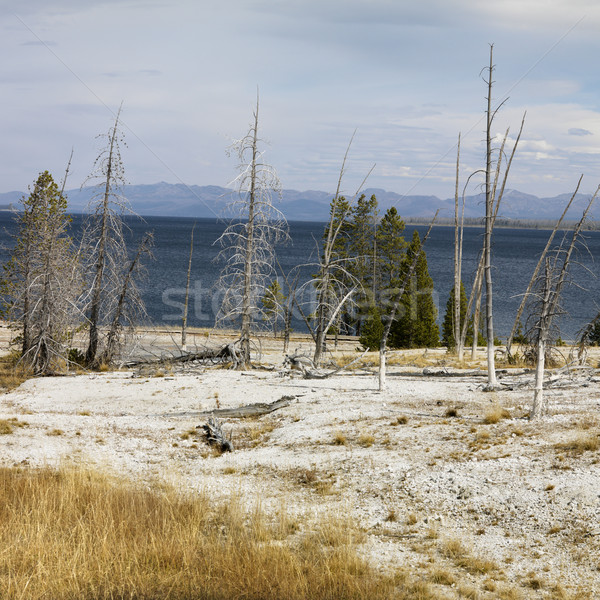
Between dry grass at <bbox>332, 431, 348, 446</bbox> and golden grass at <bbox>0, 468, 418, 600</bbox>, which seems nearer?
golden grass at <bbox>0, 468, 418, 600</bbox>

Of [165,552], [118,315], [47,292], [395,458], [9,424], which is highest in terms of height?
[47,292]

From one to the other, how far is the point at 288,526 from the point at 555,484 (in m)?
4.20

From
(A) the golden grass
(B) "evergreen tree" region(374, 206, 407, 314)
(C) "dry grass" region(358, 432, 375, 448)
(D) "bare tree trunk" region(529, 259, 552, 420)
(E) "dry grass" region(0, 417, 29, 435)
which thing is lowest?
(E) "dry grass" region(0, 417, 29, 435)

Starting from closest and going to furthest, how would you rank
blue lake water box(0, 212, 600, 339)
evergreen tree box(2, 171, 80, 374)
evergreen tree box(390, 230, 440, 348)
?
evergreen tree box(2, 171, 80, 374), evergreen tree box(390, 230, 440, 348), blue lake water box(0, 212, 600, 339)

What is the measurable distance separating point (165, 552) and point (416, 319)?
41.8m

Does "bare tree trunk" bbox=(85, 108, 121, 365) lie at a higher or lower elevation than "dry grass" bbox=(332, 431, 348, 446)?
higher

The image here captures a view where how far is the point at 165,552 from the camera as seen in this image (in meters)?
7.19

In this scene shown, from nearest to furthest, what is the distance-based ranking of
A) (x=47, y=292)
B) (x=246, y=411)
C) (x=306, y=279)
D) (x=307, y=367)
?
(x=246, y=411) < (x=47, y=292) < (x=307, y=367) < (x=306, y=279)

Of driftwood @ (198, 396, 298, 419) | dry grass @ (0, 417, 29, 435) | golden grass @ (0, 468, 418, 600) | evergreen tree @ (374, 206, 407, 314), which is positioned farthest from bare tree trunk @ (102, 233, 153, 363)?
evergreen tree @ (374, 206, 407, 314)

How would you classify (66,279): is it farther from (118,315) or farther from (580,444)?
(580,444)

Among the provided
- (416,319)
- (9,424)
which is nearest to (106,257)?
(9,424)

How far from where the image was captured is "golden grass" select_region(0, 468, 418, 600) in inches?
254

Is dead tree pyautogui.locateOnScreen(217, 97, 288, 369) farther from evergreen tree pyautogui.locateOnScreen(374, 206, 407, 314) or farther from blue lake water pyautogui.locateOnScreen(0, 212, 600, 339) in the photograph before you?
evergreen tree pyautogui.locateOnScreen(374, 206, 407, 314)

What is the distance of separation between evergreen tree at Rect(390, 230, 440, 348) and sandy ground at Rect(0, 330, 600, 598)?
27.3 metres
